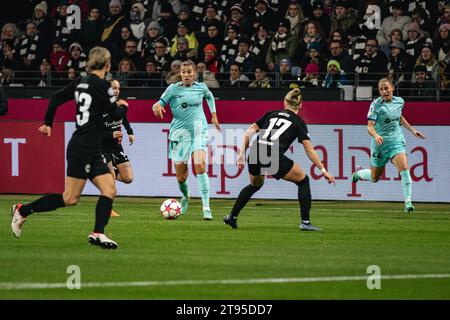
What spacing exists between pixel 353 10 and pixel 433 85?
2.94 metres

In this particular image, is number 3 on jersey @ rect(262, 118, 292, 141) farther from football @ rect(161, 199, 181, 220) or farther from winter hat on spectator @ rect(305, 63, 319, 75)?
winter hat on spectator @ rect(305, 63, 319, 75)

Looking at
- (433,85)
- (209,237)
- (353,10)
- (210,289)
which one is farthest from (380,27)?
(210,289)

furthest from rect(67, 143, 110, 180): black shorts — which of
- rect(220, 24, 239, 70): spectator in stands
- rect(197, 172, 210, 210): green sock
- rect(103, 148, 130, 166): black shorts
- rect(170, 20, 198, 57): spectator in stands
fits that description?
rect(170, 20, 198, 57): spectator in stands

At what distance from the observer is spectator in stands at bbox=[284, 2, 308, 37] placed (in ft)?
82.5

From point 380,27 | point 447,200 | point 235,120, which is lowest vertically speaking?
point 447,200

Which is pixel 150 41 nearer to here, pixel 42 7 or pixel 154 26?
pixel 154 26

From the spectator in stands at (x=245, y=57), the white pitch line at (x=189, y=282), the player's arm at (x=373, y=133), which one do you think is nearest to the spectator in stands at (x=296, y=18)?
the spectator in stands at (x=245, y=57)

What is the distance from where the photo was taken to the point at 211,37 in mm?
25812

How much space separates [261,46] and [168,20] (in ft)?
8.91

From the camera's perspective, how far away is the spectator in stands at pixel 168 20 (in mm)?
26703

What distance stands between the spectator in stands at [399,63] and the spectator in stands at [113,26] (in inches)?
267

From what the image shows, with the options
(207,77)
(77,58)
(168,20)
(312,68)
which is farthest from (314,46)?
(77,58)
